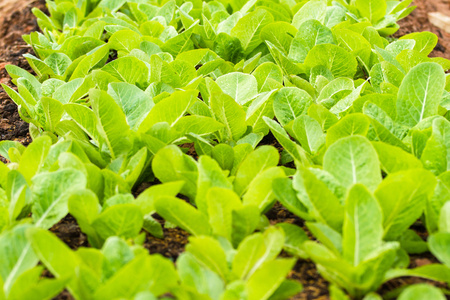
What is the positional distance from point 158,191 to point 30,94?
0.80 m

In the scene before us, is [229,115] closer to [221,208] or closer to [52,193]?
[221,208]

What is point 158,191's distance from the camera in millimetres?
1136

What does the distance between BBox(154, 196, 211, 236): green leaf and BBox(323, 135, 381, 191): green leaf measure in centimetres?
33

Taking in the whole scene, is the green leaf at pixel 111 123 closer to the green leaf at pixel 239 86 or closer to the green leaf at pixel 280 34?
the green leaf at pixel 239 86

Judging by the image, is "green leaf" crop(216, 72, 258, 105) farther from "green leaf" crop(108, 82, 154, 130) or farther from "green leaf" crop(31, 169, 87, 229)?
"green leaf" crop(31, 169, 87, 229)

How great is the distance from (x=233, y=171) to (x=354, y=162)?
14.8 inches

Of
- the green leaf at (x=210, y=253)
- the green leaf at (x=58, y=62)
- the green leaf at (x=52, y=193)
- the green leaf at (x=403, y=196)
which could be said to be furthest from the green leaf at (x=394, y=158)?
the green leaf at (x=58, y=62)

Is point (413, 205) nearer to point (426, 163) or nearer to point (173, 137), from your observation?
point (426, 163)

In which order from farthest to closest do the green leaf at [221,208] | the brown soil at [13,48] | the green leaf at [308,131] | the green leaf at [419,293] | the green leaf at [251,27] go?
the green leaf at [251,27] < the brown soil at [13,48] < the green leaf at [308,131] < the green leaf at [221,208] < the green leaf at [419,293]

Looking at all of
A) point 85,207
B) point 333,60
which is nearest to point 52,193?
point 85,207

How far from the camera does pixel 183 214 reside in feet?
3.64

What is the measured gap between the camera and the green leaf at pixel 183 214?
108 cm

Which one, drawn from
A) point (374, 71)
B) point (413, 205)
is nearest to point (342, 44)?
point (374, 71)

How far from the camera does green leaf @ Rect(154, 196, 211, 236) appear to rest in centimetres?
108
